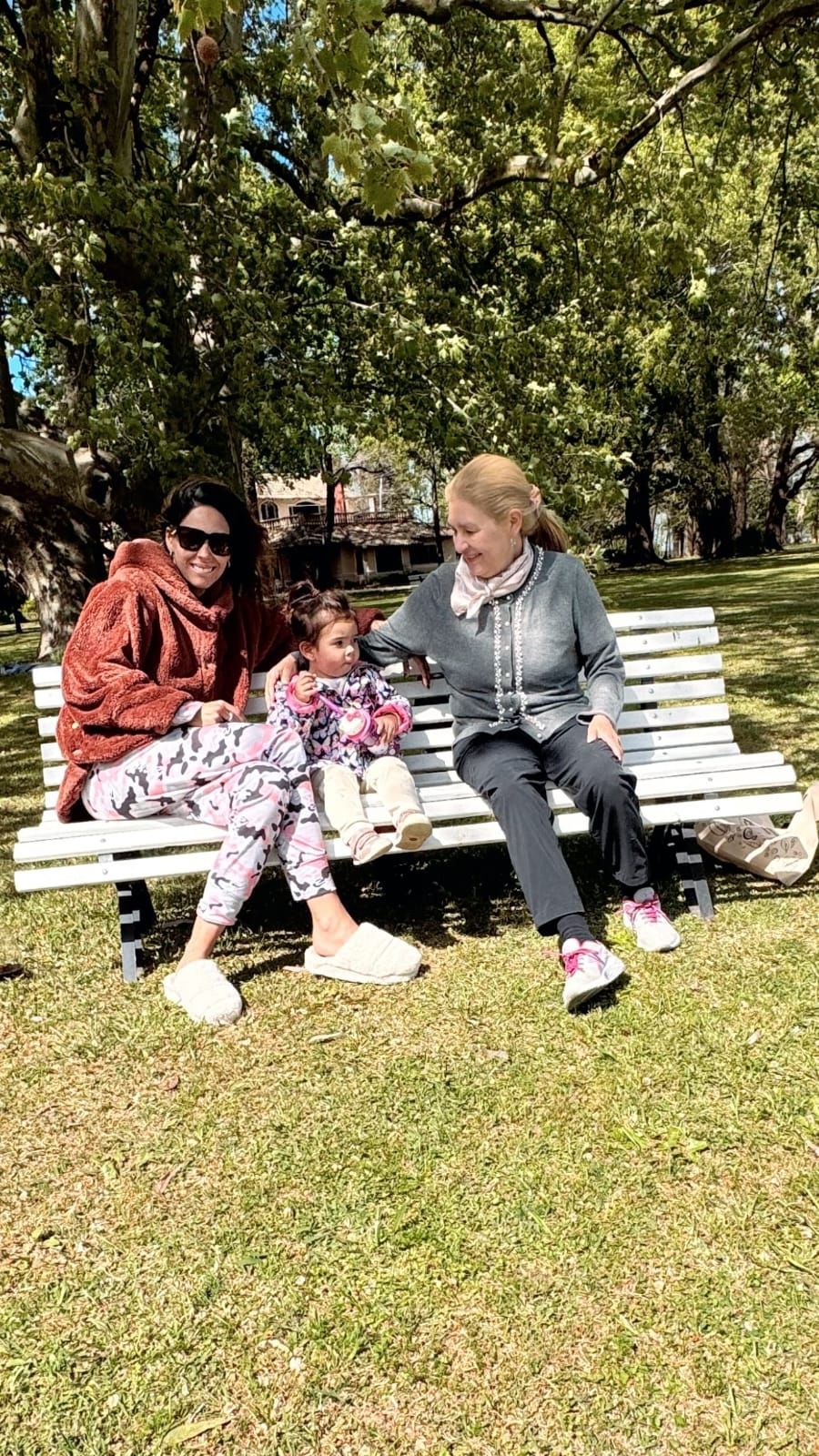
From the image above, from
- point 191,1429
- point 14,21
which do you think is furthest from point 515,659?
point 14,21

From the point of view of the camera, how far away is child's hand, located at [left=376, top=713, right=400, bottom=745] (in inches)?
149

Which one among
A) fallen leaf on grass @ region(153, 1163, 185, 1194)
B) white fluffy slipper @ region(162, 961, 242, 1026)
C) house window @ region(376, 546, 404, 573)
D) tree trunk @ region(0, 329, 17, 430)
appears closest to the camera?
fallen leaf on grass @ region(153, 1163, 185, 1194)

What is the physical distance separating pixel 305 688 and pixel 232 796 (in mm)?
522

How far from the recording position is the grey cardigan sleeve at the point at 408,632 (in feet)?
12.6

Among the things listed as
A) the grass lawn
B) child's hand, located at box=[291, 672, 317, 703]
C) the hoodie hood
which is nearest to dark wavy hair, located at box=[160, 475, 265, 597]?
the hoodie hood

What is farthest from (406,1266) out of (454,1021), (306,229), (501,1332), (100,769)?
(306,229)

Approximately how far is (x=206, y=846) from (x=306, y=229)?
5.01 meters

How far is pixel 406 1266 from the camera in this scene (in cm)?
210

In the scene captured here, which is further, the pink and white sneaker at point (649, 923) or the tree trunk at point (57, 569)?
the tree trunk at point (57, 569)

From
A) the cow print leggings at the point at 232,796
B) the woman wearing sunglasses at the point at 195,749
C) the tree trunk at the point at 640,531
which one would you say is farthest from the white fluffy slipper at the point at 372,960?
the tree trunk at the point at 640,531

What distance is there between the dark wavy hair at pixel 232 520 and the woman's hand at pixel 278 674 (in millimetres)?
318

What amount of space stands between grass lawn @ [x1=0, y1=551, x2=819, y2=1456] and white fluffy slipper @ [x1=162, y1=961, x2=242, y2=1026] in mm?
65

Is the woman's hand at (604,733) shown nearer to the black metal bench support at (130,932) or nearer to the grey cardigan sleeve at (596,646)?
the grey cardigan sleeve at (596,646)

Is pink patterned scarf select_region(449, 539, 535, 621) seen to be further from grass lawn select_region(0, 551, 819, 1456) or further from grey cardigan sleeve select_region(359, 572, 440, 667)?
grass lawn select_region(0, 551, 819, 1456)
